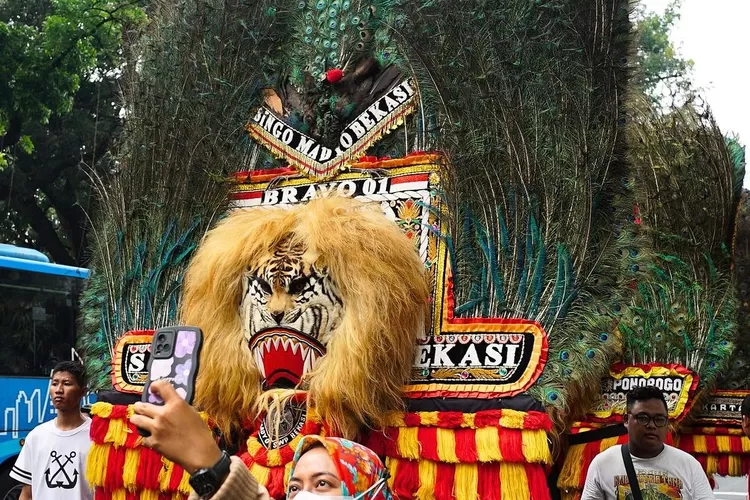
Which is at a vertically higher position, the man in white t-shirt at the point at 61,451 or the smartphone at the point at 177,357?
the smartphone at the point at 177,357

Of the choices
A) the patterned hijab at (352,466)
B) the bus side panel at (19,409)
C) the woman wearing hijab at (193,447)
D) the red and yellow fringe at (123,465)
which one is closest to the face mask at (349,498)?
the patterned hijab at (352,466)

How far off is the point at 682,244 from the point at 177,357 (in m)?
4.08

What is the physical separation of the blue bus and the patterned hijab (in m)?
6.73

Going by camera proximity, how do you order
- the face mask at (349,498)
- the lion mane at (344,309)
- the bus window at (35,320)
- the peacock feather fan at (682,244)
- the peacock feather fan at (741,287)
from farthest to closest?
1. the bus window at (35,320)
2. the peacock feather fan at (741,287)
3. the peacock feather fan at (682,244)
4. the lion mane at (344,309)
5. the face mask at (349,498)

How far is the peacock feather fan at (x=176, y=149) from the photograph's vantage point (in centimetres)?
531

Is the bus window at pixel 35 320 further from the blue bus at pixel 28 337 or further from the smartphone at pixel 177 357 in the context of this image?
the smartphone at pixel 177 357

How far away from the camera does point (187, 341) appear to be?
2389 mm

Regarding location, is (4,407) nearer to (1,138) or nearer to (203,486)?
(1,138)

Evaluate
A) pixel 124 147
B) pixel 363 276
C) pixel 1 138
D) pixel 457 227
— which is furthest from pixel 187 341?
pixel 1 138

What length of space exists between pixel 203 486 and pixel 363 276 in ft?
7.57

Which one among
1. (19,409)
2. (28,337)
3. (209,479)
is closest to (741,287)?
(209,479)

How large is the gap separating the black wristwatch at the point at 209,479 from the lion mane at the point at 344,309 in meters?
2.12

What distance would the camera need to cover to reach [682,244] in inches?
230

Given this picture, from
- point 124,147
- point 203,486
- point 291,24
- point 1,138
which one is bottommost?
point 203,486
